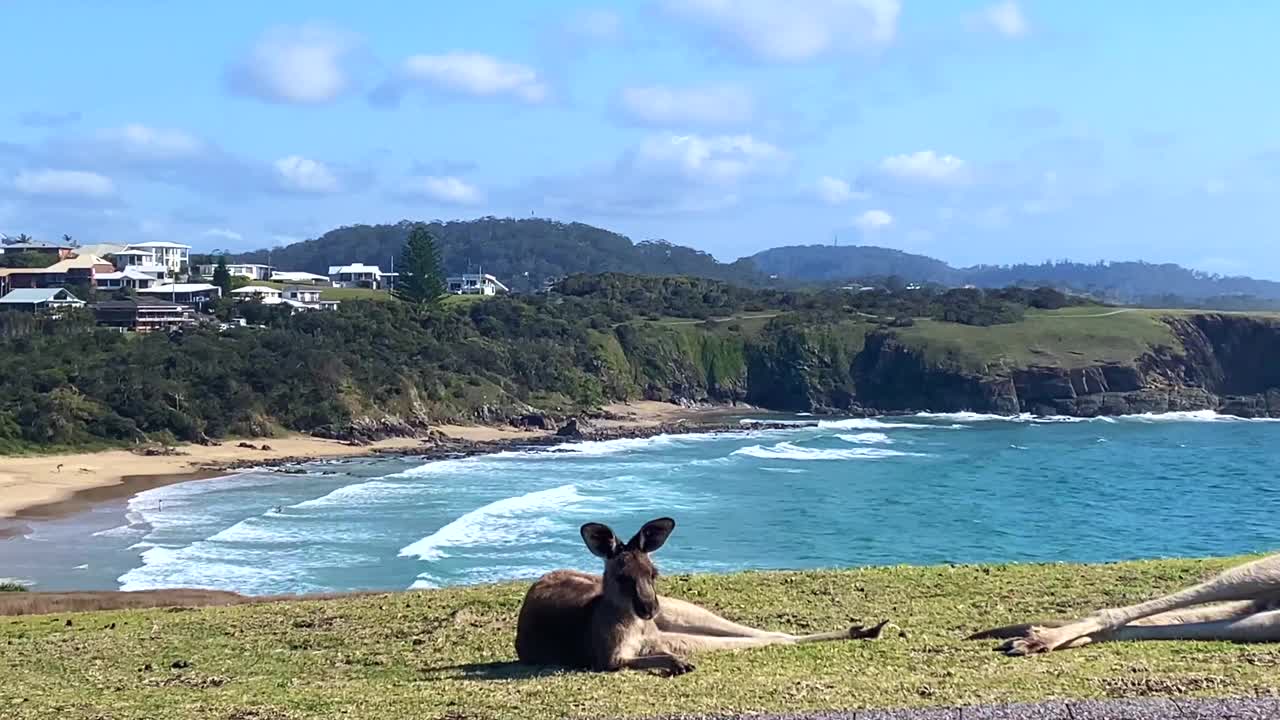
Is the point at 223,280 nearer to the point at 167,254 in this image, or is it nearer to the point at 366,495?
the point at 167,254

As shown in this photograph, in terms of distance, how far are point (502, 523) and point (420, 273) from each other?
80.8 meters

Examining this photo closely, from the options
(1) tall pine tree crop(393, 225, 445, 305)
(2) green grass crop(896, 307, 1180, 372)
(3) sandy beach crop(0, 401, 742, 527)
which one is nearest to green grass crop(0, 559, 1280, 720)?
(3) sandy beach crop(0, 401, 742, 527)

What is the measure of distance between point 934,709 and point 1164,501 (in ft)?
206

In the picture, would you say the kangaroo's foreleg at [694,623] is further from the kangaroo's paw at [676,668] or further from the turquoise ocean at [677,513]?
the turquoise ocean at [677,513]

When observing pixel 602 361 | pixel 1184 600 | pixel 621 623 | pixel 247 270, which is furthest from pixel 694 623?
pixel 247 270

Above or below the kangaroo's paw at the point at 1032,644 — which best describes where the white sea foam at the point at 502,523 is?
below

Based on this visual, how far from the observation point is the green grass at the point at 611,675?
30.1 feet

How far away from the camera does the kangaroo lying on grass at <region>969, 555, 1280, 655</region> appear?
10.5 meters

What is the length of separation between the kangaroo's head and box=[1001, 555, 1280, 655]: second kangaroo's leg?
2.70 metres

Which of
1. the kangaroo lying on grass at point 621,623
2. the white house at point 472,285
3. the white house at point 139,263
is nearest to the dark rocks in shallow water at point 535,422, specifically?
the white house at point 139,263

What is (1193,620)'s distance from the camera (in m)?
10.8

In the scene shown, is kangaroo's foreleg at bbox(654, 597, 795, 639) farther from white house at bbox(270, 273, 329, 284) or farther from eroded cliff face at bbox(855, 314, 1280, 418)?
white house at bbox(270, 273, 329, 284)

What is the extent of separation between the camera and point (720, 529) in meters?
52.2

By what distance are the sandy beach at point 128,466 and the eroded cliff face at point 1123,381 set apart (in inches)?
1642
